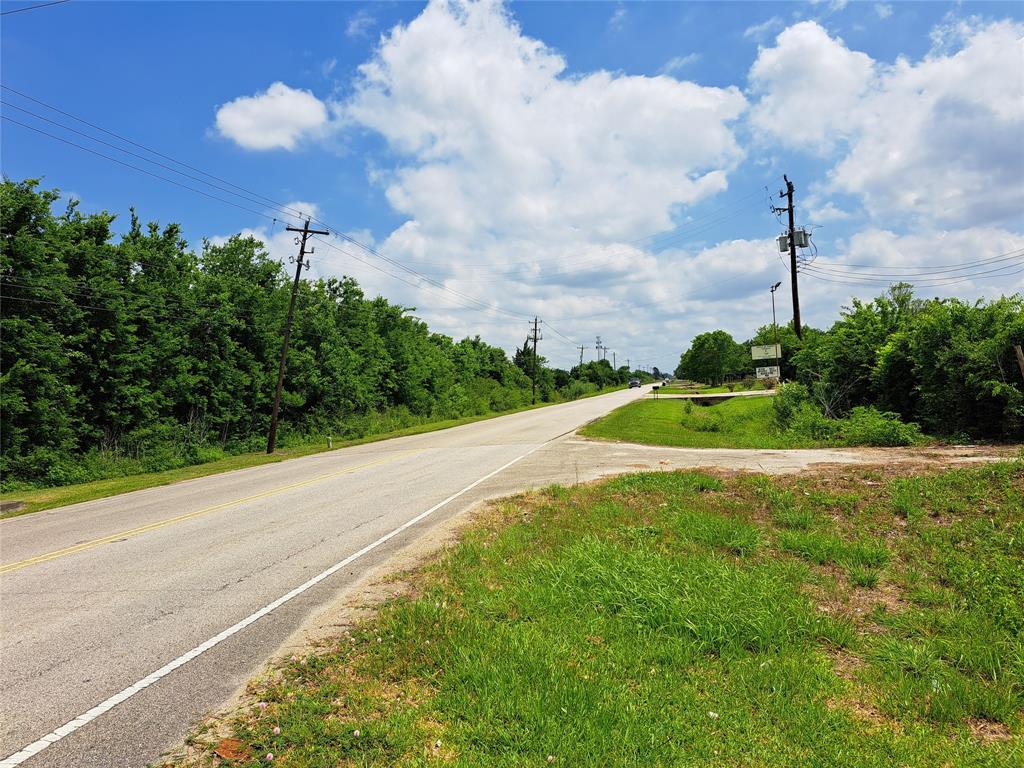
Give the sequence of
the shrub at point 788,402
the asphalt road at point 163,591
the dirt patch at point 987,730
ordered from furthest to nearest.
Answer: the shrub at point 788,402, the asphalt road at point 163,591, the dirt patch at point 987,730

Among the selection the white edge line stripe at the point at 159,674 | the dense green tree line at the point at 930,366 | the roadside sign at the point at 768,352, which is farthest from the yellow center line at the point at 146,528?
the roadside sign at the point at 768,352

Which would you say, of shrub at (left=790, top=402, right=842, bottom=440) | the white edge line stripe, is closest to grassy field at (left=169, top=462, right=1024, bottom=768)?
the white edge line stripe

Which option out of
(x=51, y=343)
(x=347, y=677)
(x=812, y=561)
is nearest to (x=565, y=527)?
(x=812, y=561)

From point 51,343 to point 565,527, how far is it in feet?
69.8

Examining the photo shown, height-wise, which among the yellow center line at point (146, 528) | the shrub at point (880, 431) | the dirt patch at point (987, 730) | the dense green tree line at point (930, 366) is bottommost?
the yellow center line at point (146, 528)

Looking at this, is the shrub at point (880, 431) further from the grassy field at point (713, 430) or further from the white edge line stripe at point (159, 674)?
the white edge line stripe at point (159, 674)

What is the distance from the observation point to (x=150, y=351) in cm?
2336

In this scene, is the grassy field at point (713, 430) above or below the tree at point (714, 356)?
below

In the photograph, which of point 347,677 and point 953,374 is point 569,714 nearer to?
point 347,677

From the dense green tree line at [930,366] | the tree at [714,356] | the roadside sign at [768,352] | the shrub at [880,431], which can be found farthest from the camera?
the tree at [714,356]

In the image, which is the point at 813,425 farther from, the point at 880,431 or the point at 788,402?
the point at 788,402

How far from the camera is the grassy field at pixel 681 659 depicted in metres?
3.23

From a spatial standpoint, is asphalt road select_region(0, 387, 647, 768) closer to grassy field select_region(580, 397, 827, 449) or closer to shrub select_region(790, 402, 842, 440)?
grassy field select_region(580, 397, 827, 449)

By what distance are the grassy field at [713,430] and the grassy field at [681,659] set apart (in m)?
11.3
